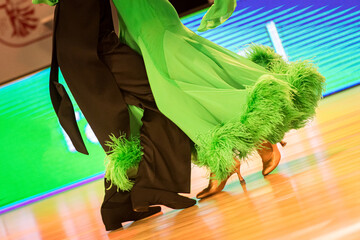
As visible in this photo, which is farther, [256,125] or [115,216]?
[115,216]

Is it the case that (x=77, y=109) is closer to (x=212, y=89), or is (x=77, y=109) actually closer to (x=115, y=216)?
(x=115, y=216)

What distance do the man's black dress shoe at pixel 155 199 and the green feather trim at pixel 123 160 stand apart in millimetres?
64

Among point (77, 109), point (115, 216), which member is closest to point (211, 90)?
point (115, 216)

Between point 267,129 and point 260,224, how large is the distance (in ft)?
2.15

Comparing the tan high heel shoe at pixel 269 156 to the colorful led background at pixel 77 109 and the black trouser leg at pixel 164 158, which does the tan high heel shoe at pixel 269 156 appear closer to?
the black trouser leg at pixel 164 158

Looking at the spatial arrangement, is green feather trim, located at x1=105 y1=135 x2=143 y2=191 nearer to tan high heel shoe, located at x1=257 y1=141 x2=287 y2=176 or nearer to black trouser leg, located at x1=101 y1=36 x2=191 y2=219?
black trouser leg, located at x1=101 y1=36 x2=191 y2=219

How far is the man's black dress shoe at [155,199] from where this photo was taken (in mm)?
1920

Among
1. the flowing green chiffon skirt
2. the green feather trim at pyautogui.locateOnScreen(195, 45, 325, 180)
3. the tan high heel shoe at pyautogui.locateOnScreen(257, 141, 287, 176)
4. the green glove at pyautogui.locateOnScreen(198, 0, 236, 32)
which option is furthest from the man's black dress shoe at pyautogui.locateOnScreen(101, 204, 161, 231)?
the green glove at pyautogui.locateOnScreen(198, 0, 236, 32)

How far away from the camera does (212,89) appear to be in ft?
6.43

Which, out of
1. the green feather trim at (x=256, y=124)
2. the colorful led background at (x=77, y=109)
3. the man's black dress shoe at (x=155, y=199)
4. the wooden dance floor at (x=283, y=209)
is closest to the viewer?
the wooden dance floor at (x=283, y=209)

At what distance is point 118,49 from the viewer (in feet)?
6.91

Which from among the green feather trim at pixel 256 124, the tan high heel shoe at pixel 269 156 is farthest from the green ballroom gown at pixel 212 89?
the tan high heel shoe at pixel 269 156

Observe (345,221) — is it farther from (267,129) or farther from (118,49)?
(118,49)

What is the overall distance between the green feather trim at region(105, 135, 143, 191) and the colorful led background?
10.7 ft
